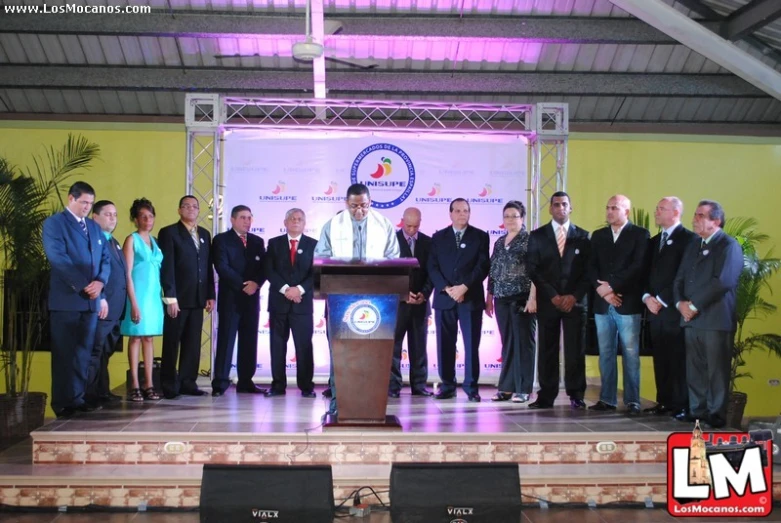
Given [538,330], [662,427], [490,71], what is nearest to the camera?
[662,427]

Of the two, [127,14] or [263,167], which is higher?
[127,14]

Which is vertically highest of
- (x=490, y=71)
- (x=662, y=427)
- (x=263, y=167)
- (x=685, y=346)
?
(x=490, y=71)

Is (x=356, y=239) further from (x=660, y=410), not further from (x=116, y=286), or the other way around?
(x=660, y=410)

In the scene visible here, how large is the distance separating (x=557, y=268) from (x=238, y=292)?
101 inches

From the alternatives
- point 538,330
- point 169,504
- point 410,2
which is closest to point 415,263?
point 538,330

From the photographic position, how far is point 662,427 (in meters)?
5.10

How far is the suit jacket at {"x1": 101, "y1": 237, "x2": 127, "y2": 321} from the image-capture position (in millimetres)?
5566

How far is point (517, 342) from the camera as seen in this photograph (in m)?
5.85

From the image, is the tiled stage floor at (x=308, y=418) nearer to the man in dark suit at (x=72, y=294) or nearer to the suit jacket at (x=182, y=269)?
the man in dark suit at (x=72, y=294)

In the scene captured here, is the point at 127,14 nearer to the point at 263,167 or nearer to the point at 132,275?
the point at 263,167

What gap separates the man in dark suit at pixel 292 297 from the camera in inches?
242

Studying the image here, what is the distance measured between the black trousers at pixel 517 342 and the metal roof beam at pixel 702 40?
3212mm

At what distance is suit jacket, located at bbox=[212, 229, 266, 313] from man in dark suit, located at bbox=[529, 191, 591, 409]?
223 cm

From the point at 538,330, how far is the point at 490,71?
4.21m
